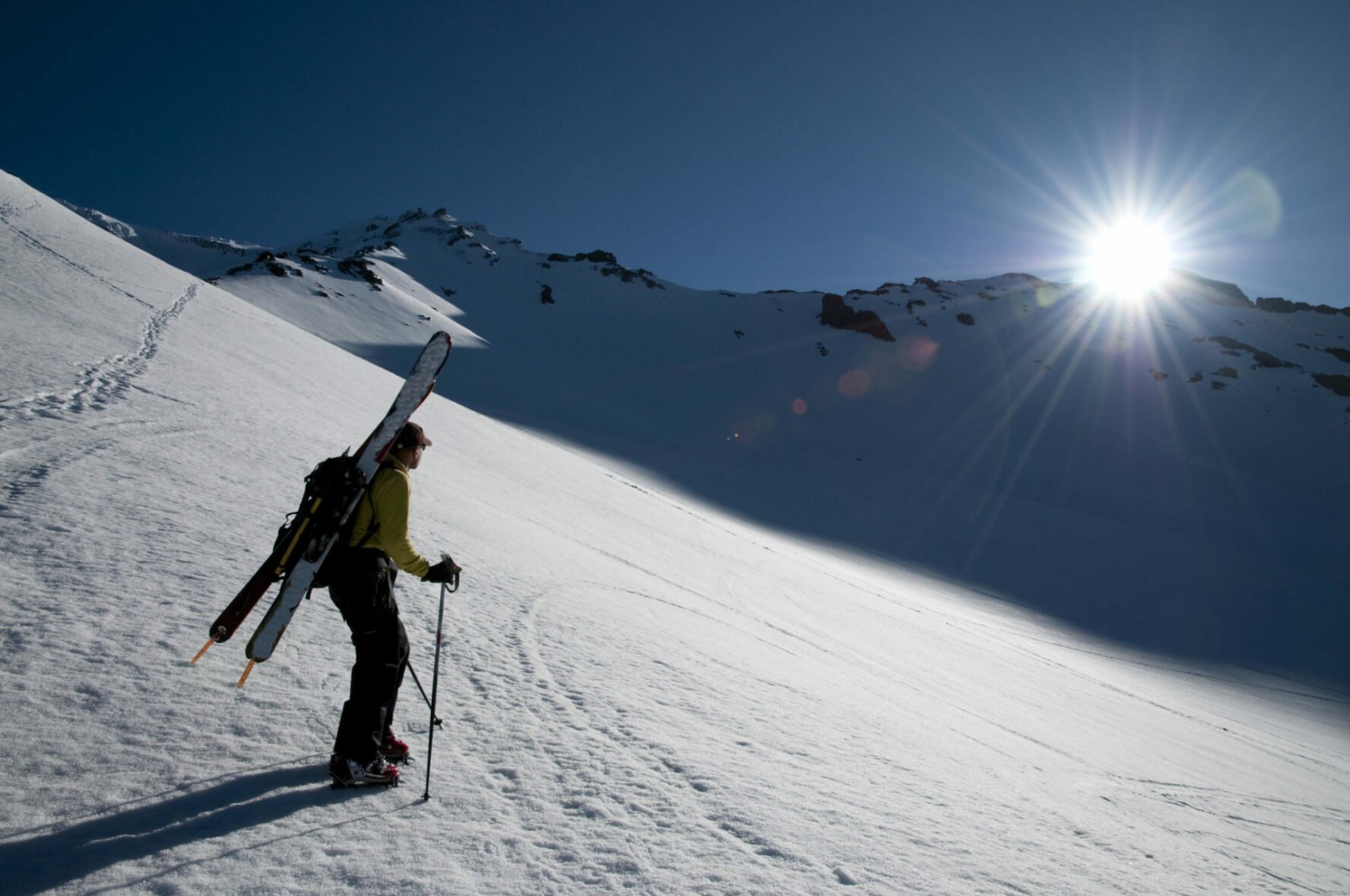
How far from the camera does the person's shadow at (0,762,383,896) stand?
2.25 m

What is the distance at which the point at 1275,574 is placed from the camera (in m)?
29.2

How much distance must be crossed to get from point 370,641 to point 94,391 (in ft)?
25.0

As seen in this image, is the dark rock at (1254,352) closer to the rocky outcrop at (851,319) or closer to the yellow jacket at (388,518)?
the rocky outcrop at (851,319)

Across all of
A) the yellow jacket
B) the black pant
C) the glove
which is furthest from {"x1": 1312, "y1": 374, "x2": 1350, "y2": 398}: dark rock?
the black pant

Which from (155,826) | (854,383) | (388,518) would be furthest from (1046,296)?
(155,826)

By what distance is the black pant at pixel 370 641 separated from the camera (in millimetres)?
3123

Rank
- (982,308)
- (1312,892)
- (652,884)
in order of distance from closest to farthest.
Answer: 1. (652,884)
2. (1312,892)
3. (982,308)

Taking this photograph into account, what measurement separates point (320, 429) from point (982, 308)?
77895 millimetres

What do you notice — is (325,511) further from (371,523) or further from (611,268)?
(611,268)

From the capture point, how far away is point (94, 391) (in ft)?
25.6

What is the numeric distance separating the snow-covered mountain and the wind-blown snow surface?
1612 cm

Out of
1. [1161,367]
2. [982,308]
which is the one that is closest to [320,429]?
[1161,367]

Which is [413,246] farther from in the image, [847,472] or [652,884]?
[652,884]

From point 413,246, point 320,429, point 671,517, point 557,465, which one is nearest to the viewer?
point 320,429
